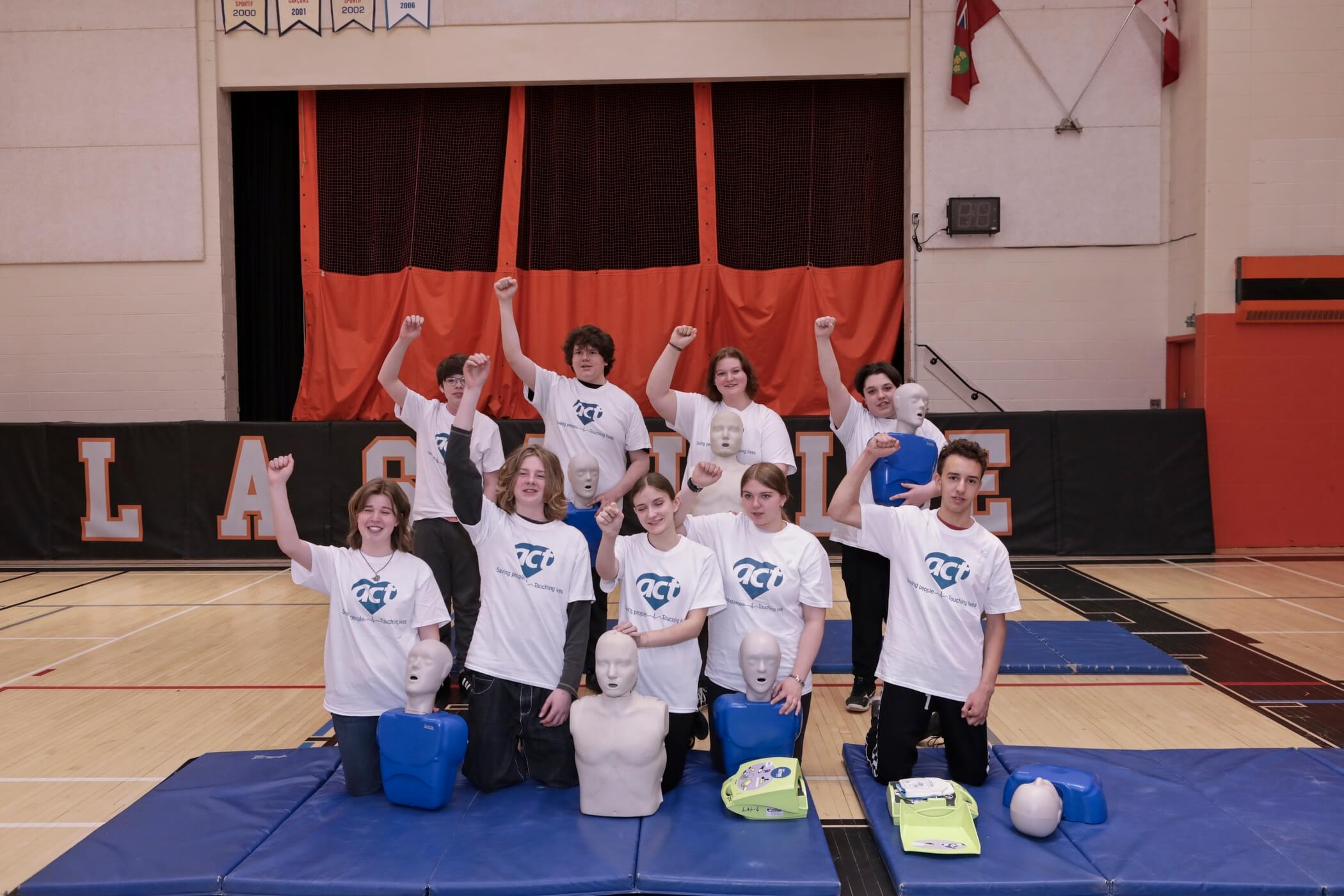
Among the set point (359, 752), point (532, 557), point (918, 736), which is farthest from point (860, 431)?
point (359, 752)

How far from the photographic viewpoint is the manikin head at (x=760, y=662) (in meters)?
3.86

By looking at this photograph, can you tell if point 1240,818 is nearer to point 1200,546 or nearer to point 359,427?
point 1200,546

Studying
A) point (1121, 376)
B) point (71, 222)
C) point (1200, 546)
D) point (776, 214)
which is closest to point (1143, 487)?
point (1200, 546)

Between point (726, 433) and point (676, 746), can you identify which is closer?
point (676, 746)

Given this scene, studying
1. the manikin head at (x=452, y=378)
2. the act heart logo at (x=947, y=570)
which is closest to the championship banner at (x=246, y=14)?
the manikin head at (x=452, y=378)

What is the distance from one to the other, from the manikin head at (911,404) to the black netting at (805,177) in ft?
22.4

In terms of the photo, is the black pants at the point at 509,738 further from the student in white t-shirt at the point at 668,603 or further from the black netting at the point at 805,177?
the black netting at the point at 805,177

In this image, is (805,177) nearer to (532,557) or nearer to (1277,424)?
(1277,424)

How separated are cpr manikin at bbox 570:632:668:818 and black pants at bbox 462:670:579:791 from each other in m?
0.32

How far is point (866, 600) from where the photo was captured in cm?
520

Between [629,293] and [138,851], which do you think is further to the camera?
[629,293]

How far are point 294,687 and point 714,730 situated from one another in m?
3.08

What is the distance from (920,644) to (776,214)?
8394 millimetres

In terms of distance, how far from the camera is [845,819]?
13.0 feet
